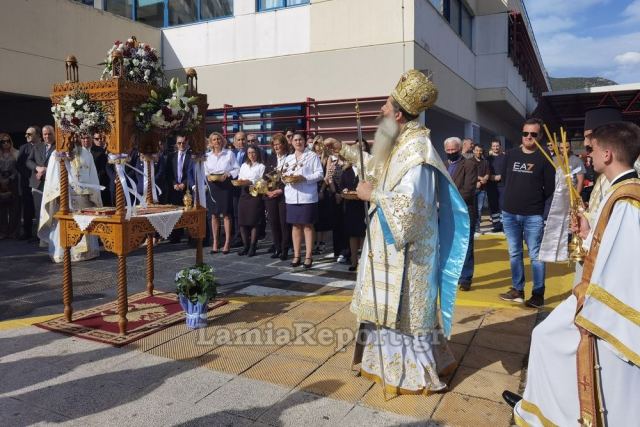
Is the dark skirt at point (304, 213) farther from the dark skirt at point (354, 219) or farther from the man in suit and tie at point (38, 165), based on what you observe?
the man in suit and tie at point (38, 165)

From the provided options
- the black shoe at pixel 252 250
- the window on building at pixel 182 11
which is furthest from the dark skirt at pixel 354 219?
the window on building at pixel 182 11

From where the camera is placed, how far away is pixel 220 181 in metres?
8.55

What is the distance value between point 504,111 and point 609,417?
879 inches

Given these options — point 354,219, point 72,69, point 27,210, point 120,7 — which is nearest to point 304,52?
point 120,7

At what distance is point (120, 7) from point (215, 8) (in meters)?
3.32

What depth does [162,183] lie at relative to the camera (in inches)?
376

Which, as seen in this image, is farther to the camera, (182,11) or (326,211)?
(182,11)

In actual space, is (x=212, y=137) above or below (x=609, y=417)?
above

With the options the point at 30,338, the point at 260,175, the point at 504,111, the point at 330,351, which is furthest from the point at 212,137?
the point at 504,111

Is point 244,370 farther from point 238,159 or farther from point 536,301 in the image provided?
point 238,159

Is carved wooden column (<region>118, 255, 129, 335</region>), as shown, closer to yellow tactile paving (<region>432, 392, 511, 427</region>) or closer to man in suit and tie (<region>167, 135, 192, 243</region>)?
yellow tactile paving (<region>432, 392, 511, 427</region>)

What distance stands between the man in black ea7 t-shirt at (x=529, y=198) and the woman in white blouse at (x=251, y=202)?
13.2 ft

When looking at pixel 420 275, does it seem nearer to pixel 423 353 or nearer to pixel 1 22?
pixel 423 353

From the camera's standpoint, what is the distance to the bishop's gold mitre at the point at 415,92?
10.8ft
